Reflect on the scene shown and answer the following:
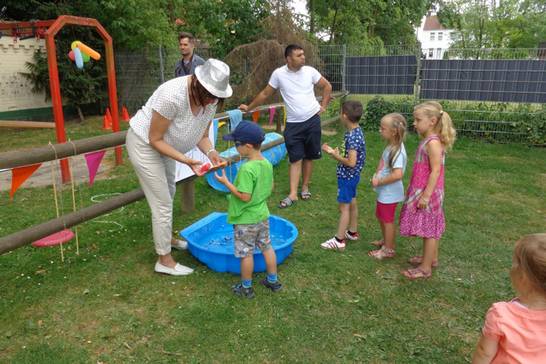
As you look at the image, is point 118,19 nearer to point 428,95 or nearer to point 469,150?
point 428,95

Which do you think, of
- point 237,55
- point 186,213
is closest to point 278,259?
point 186,213

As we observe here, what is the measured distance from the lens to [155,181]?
3312mm

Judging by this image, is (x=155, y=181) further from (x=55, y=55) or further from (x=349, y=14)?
(x=349, y=14)

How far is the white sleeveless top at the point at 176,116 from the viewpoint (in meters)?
3.01

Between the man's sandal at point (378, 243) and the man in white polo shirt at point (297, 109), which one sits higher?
the man in white polo shirt at point (297, 109)

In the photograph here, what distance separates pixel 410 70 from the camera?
10.2 meters

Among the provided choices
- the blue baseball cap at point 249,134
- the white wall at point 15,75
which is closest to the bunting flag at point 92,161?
the blue baseball cap at point 249,134

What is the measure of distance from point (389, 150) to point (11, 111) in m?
12.5

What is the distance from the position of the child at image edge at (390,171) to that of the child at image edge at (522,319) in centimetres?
191

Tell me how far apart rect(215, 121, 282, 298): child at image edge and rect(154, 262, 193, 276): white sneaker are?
A: 0.52 meters

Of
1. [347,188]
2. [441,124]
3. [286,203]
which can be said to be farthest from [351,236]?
[441,124]

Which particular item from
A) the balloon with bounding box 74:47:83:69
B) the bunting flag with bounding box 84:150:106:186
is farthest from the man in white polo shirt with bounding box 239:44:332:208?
the balloon with bounding box 74:47:83:69

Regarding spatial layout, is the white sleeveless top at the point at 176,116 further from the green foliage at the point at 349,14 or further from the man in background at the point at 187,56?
the green foliage at the point at 349,14

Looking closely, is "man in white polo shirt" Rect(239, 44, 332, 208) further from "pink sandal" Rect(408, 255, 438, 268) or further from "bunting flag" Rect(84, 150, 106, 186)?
"bunting flag" Rect(84, 150, 106, 186)
